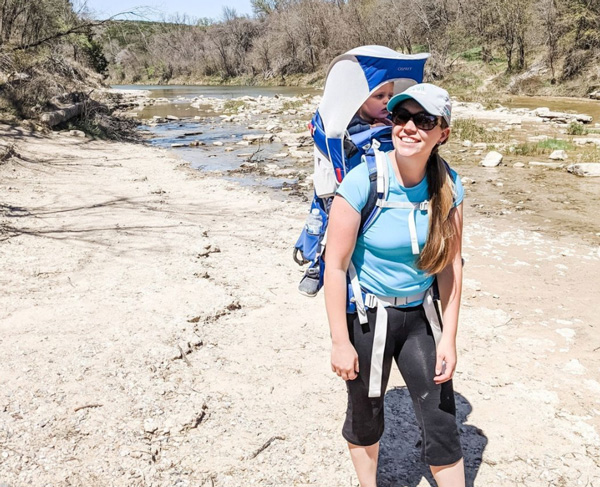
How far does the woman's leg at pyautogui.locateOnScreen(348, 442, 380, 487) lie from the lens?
1973 mm

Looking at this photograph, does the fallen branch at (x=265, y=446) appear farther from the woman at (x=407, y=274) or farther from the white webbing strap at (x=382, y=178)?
the white webbing strap at (x=382, y=178)

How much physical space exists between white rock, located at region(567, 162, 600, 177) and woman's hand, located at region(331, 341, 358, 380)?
9843 mm

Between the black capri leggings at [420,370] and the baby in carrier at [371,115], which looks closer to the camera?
the black capri leggings at [420,370]

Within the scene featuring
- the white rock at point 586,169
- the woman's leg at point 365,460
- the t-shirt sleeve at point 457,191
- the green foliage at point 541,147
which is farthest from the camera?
the green foliage at point 541,147

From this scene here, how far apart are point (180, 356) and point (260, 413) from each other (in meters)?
0.82

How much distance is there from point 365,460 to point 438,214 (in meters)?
1.10

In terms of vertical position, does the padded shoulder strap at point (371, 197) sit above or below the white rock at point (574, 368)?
above

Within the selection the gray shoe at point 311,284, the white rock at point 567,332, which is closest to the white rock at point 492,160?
the white rock at point 567,332

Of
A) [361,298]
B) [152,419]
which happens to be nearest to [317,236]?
[361,298]

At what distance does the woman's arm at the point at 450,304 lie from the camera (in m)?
1.75

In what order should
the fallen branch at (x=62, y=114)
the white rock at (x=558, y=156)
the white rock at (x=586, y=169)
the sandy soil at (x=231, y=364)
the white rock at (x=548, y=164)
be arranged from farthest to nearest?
the fallen branch at (x=62, y=114)
the white rock at (x=558, y=156)
the white rock at (x=548, y=164)
the white rock at (x=586, y=169)
the sandy soil at (x=231, y=364)

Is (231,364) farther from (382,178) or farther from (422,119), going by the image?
(422,119)

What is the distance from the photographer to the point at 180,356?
130 inches

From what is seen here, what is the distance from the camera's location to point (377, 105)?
1938 millimetres
